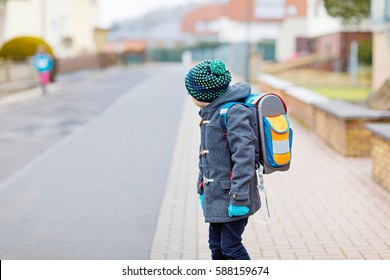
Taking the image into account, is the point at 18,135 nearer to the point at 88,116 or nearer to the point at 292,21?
the point at 88,116

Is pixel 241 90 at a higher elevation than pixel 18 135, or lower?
higher

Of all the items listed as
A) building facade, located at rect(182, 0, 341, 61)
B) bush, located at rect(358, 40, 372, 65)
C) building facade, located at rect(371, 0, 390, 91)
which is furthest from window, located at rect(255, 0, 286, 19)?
building facade, located at rect(371, 0, 390, 91)

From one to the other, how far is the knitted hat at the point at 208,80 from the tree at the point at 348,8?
2443 cm

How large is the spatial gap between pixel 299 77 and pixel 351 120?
74.0 ft

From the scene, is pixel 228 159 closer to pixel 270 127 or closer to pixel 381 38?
pixel 270 127

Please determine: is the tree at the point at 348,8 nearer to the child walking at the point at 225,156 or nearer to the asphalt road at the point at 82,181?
the asphalt road at the point at 82,181

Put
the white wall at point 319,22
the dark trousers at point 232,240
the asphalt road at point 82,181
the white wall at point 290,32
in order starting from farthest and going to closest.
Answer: the white wall at point 290,32 → the white wall at point 319,22 → the asphalt road at point 82,181 → the dark trousers at point 232,240

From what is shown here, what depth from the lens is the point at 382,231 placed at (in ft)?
21.0

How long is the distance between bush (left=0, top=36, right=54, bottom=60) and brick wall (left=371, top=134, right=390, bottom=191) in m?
28.1

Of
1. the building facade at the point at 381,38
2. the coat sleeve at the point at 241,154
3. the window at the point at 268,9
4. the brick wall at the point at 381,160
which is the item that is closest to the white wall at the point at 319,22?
the building facade at the point at 381,38

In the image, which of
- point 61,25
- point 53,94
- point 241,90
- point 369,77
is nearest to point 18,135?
point 241,90

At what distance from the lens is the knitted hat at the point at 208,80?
421 cm

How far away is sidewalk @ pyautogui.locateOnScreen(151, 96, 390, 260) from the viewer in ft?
19.3

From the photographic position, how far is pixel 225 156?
4.25 metres
